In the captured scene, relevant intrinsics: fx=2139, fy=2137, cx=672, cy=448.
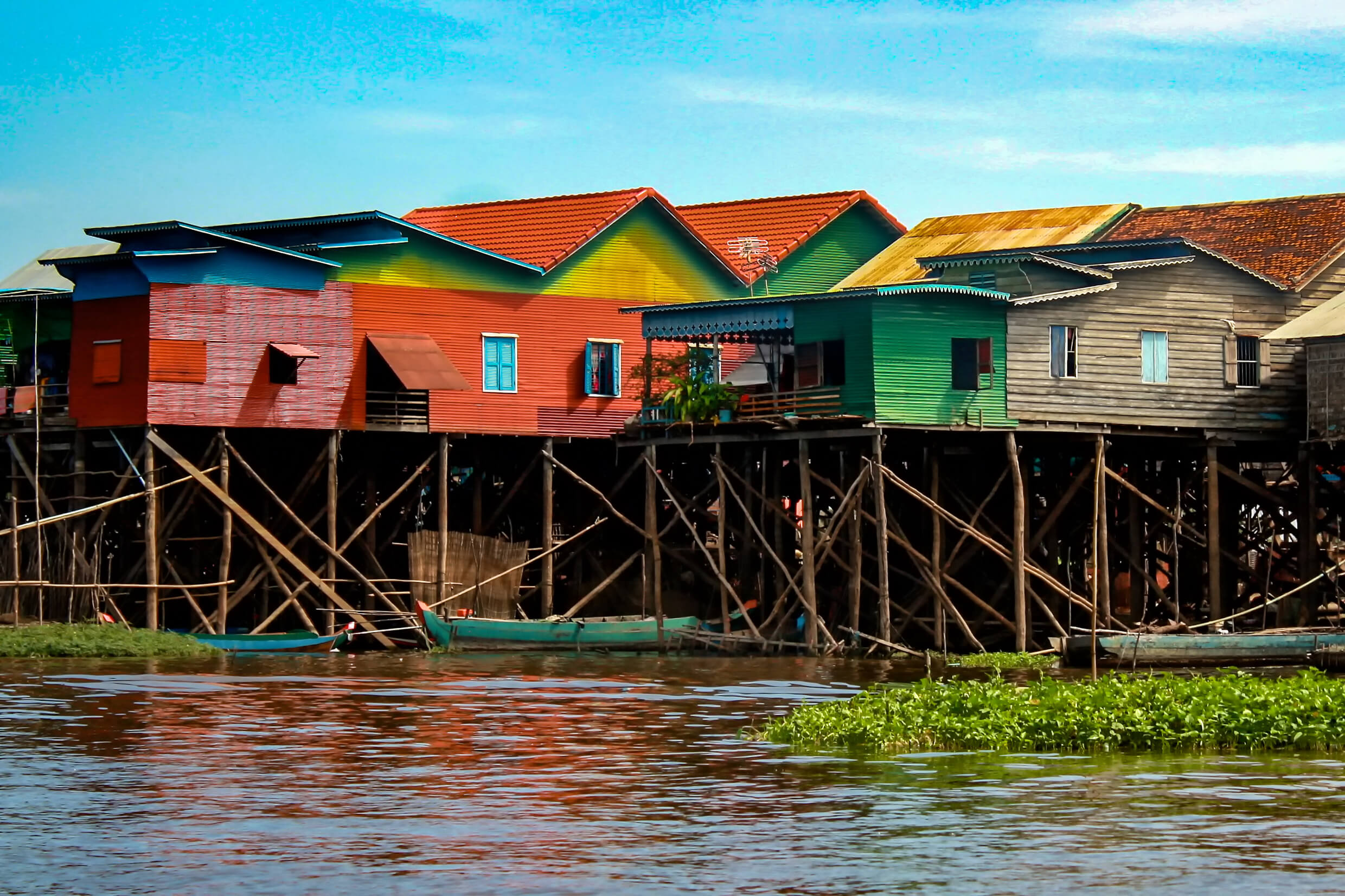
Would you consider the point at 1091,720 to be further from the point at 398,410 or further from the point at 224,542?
the point at 398,410

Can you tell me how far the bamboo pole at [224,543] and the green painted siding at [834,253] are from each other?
15.9 meters

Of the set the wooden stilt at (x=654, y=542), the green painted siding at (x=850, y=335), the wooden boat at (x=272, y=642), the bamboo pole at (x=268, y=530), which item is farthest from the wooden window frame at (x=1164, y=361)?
the wooden boat at (x=272, y=642)

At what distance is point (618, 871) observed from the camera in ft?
59.3

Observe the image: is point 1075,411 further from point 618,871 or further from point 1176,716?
point 618,871

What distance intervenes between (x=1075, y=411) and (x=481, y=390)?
12823 millimetres

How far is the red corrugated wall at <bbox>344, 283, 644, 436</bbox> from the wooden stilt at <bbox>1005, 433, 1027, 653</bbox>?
8.97 meters

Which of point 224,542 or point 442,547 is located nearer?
point 224,542

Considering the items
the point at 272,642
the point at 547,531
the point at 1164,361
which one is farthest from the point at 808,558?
the point at 272,642

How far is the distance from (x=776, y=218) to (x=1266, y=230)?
13563mm

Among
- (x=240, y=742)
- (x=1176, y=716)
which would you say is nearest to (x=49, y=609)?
(x=240, y=742)

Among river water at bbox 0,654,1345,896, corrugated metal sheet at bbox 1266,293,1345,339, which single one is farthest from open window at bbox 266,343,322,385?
corrugated metal sheet at bbox 1266,293,1345,339

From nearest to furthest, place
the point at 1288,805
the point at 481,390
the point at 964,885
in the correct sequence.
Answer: the point at 964,885
the point at 1288,805
the point at 481,390

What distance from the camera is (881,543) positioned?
1570 inches

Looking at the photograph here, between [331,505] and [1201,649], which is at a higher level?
[331,505]
